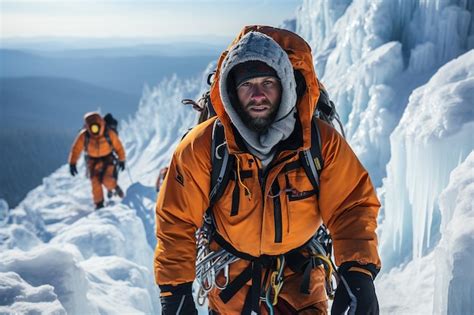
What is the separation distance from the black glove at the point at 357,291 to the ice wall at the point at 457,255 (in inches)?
51.6

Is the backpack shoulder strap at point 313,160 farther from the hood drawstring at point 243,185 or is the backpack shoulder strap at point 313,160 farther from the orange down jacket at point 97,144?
the orange down jacket at point 97,144

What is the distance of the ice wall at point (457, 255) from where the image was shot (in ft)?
10.9

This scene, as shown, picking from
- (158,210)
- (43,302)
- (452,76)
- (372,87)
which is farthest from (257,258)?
(372,87)

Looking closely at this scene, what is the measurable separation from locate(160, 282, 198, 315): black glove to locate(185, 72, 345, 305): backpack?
269 mm

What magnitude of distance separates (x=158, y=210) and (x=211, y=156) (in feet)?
1.34

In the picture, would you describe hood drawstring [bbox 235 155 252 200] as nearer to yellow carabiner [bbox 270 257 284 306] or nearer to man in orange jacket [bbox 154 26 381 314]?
man in orange jacket [bbox 154 26 381 314]

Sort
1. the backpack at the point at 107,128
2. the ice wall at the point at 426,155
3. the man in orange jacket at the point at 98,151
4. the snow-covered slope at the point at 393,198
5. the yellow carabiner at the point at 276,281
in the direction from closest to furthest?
the yellow carabiner at the point at 276,281, the snow-covered slope at the point at 393,198, the ice wall at the point at 426,155, the man in orange jacket at the point at 98,151, the backpack at the point at 107,128

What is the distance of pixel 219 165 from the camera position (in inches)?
96.3

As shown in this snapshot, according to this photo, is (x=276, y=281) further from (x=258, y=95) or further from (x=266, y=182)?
(x=258, y=95)

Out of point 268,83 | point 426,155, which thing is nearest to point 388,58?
point 426,155

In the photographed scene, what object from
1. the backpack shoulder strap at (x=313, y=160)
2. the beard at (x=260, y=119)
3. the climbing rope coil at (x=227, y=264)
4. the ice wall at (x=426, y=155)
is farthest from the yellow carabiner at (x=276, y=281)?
the ice wall at (x=426, y=155)

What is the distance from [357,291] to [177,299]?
91 cm

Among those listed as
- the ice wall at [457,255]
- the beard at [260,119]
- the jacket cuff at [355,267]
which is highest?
the beard at [260,119]

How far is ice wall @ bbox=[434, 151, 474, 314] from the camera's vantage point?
10.9 feet
